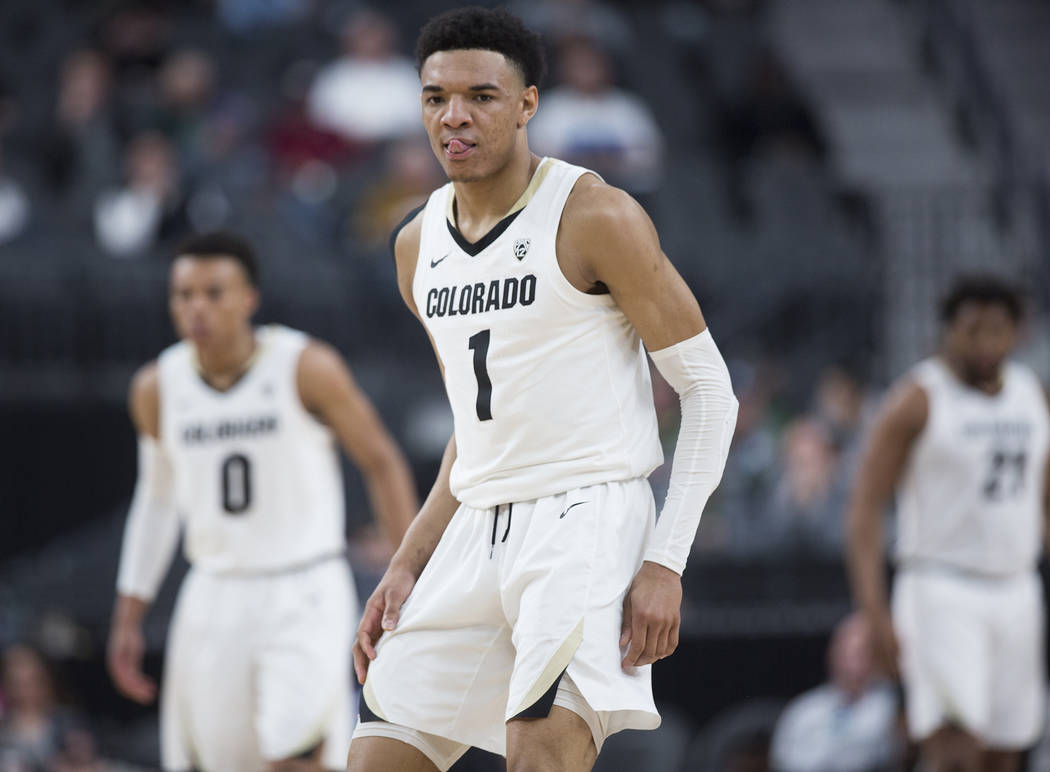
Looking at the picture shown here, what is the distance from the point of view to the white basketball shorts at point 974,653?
701 centimetres

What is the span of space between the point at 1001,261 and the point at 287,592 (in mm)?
7756

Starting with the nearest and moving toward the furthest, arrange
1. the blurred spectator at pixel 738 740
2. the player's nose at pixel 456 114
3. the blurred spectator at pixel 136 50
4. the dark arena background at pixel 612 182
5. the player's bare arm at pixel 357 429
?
the player's nose at pixel 456 114 → the player's bare arm at pixel 357 429 → the blurred spectator at pixel 738 740 → the dark arena background at pixel 612 182 → the blurred spectator at pixel 136 50

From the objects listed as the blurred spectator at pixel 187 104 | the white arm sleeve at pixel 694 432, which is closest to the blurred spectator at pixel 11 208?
the blurred spectator at pixel 187 104

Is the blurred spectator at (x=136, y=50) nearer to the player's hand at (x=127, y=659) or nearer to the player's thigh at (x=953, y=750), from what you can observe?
the player's hand at (x=127, y=659)

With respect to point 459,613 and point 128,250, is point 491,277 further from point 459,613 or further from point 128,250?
point 128,250

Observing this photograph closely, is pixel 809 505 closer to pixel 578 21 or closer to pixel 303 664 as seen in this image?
pixel 303 664

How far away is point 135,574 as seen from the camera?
21.5ft

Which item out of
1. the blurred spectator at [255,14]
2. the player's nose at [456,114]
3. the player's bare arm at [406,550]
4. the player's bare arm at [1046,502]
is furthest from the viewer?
the blurred spectator at [255,14]

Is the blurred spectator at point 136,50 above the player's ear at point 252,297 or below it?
above

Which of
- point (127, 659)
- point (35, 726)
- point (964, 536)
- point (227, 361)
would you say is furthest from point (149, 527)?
point (964, 536)

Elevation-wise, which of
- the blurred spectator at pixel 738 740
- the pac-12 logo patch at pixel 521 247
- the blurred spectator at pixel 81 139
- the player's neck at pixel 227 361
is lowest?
the blurred spectator at pixel 738 740

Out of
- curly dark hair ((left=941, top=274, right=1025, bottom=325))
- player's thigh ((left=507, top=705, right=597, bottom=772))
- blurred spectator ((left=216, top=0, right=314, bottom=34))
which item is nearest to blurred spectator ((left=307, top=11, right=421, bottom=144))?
blurred spectator ((left=216, top=0, right=314, bottom=34))

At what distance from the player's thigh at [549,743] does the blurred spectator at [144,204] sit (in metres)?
7.64

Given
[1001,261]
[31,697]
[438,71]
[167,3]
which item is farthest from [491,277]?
[167,3]
